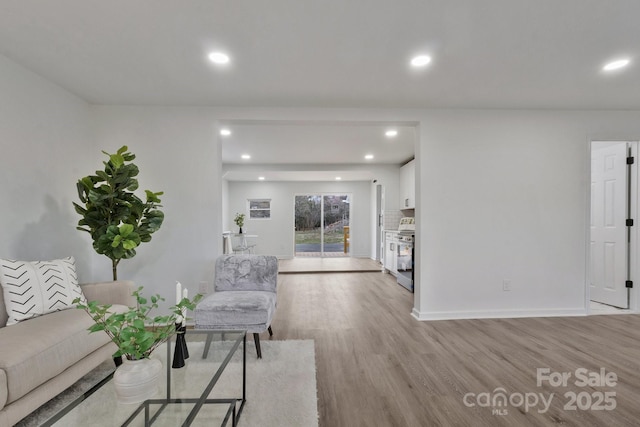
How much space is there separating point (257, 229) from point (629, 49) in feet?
27.0

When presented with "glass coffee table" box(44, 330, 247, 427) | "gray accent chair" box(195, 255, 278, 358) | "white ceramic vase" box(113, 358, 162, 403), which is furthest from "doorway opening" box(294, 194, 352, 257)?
"white ceramic vase" box(113, 358, 162, 403)

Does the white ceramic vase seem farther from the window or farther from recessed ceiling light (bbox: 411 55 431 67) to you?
the window

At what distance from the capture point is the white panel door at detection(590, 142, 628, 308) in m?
3.82

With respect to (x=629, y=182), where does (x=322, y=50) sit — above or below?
above

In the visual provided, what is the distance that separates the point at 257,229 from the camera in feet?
29.9

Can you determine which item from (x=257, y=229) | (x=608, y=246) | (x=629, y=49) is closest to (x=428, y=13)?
(x=629, y=49)

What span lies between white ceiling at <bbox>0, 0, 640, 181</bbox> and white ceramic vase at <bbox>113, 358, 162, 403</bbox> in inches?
77.7

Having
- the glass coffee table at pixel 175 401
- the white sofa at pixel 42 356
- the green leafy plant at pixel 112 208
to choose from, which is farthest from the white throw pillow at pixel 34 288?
the glass coffee table at pixel 175 401

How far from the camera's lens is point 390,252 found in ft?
21.0

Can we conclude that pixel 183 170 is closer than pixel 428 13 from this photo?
No

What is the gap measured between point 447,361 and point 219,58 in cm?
309

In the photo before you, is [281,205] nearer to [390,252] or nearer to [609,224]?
[390,252]

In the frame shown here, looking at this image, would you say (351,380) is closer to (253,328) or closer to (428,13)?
(253,328)

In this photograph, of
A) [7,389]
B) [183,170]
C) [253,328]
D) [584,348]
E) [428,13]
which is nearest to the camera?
[7,389]
